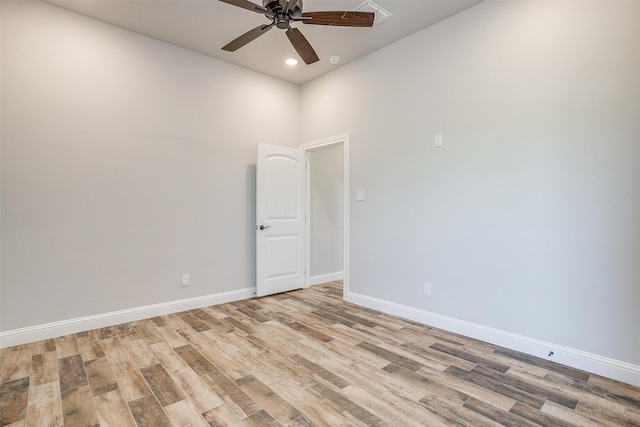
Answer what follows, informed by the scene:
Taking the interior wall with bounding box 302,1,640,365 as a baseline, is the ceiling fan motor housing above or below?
above

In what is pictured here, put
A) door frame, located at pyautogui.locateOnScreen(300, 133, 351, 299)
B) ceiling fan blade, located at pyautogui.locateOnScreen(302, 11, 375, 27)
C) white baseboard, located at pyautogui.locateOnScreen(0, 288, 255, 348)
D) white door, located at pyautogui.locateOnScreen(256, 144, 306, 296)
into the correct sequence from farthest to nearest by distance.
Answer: white door, located at pyautogui.locateOnScreen(256, 144, 306, 296)
door frame, located at pyautogui.locateOnScreen(300, 133, 351, 299)
white baseboard, located at pyautogui.locateOnScreen(0, 288, 255, 348)
ceiling fan blade, located at pyautogui.locateOnScreen(302, 11, 375, 27)

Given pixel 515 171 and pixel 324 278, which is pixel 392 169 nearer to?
pixel 515 171

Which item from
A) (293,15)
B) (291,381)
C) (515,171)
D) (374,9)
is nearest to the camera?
(291,381)

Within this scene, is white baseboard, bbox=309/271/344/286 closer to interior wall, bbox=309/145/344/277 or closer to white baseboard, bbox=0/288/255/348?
interior wall, bbox=309/145/344/277

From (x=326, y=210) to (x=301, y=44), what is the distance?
3.00m

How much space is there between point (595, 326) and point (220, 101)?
4345mm

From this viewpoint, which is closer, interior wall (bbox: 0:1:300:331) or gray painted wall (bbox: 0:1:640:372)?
gray painted wall (bbox: 0:1:640:372)

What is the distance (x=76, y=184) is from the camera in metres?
3.04

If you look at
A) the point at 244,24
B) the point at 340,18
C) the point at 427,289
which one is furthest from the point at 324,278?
the point at 340,18

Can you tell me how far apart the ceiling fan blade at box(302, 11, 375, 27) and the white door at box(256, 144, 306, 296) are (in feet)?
6.82

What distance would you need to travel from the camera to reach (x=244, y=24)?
3.21 meters

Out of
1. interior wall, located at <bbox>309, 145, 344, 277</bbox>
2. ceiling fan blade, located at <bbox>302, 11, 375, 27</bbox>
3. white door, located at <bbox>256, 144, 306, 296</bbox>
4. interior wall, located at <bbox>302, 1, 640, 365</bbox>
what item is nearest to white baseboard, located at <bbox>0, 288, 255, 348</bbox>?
white door, located at <bbox>256, 144, 306, 296</bbox>

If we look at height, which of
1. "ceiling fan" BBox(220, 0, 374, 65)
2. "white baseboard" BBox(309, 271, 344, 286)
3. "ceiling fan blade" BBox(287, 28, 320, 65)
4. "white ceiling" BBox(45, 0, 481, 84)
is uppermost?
"white ceiling" BBox(45, 0, 481, 84)

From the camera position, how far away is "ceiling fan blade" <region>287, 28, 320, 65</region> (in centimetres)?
242
